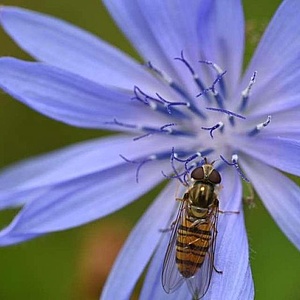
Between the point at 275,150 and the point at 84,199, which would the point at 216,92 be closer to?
the point at 275,150

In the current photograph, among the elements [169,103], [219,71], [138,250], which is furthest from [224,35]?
[138,250]

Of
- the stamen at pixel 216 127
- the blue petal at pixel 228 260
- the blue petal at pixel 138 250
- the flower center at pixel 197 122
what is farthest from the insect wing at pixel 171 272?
the stamen at pixel 216 127

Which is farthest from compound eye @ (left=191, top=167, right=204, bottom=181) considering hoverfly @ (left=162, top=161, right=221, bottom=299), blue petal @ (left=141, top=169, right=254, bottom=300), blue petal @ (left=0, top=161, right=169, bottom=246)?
blue petal @ (left=0, top=161, right=169, bottom=246)

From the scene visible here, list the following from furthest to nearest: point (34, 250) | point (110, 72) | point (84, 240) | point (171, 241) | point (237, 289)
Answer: point (34, 250)
point (84, 240)
point (110, 72)
point (171, 241)
point (237, 289)

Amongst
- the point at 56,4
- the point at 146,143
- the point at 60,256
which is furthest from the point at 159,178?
the point at 56,4

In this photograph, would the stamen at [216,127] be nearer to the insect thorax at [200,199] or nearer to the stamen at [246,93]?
the stamen at [246,93]

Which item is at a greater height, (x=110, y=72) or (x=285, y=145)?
(x=110, y=72)

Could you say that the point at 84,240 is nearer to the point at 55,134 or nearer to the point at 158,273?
the point at 55,134
